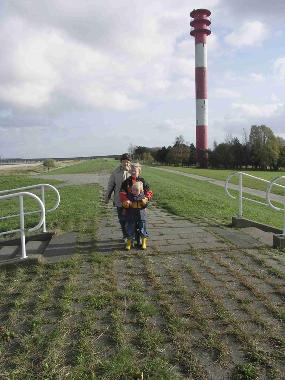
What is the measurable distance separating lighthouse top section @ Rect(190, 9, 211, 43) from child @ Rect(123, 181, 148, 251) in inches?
2446

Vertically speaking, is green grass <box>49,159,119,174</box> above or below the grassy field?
above

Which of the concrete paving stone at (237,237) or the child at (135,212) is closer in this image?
the child at (135,212)

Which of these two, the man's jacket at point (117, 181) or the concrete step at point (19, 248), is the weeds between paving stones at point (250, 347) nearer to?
the man's jacket at point (117, 181)

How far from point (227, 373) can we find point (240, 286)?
1.75 meters

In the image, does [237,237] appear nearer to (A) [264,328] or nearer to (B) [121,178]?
(B) [121,178]

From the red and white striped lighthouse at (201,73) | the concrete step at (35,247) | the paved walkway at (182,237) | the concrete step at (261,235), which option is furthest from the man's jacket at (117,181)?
the red and white striped lighthouse at (201,73)

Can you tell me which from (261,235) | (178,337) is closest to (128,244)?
(261,235)

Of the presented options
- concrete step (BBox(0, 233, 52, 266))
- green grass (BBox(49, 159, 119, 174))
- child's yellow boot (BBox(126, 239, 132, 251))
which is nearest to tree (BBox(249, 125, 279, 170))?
green grass (BBox(49, 159, 119, 174))

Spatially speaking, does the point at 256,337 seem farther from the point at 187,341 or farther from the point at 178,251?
the point at 178,251

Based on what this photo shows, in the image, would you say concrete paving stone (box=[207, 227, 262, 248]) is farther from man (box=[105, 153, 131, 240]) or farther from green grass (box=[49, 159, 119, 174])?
green grass (box=[49, 159, 119, 174])

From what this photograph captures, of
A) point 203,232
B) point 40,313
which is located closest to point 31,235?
point 203,232

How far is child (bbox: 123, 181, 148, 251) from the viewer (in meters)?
6.15

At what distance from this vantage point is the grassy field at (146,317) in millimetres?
3027

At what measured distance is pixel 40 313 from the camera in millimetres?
3949
